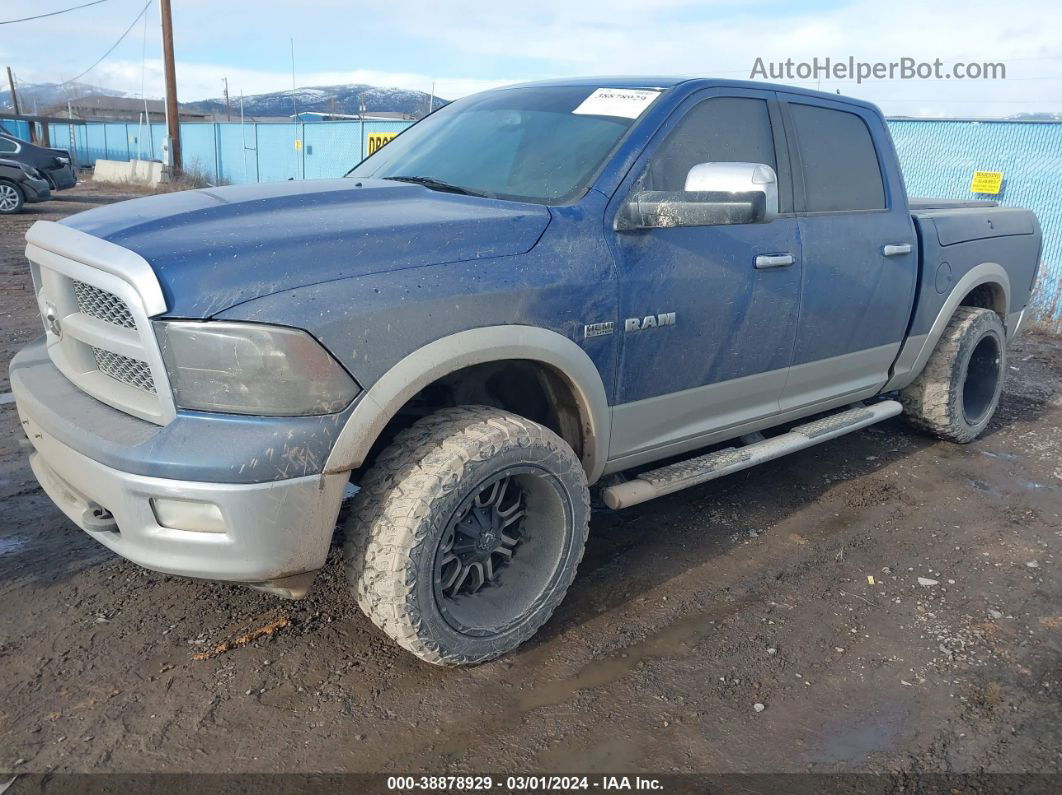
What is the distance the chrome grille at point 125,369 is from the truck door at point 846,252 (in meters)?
2.61

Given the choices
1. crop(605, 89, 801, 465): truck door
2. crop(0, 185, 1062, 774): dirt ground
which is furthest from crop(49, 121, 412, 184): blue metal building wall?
crop(0, 185, 1062, 774): dirt ground

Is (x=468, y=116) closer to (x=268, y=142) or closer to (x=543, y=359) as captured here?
(x=543, y=359)

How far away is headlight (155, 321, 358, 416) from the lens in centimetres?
218

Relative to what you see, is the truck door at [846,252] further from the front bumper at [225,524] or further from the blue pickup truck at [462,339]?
the front bumper at [225,524]

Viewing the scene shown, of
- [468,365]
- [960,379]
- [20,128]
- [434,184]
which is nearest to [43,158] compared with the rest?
[434,184]

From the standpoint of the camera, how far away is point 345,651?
9.29 ft

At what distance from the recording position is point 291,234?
2.42 m

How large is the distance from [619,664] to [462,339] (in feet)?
4.08

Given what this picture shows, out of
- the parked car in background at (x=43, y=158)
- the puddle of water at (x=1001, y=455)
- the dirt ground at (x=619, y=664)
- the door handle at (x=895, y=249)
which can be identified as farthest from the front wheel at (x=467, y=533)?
the parked car in background at (x=43, y=158)

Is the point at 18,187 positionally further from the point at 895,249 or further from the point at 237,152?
the point at 895,249

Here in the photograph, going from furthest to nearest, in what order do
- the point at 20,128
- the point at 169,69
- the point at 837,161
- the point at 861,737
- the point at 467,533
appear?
1. the point at 20,128
2. the point at 169,69
3. the point at 837,161
4. the point at 467,533
5. the point at 861,737

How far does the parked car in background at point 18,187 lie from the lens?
631 inches

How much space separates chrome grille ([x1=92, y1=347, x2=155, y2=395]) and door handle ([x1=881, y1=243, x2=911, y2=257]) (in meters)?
3.35

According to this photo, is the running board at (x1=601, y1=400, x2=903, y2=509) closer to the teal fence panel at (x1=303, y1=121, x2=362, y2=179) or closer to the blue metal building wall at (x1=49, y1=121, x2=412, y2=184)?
the blue metal building wall at (x1=49, y1=121, x2=412, y2=184)
